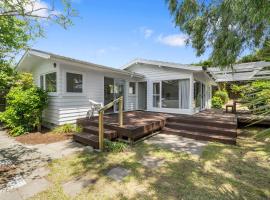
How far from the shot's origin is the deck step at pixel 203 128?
572cm

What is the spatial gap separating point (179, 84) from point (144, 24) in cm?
435

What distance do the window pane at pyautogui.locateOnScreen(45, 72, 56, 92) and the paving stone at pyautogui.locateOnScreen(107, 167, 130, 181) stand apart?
5.20 m

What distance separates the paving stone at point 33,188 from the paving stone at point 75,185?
14.2 inches

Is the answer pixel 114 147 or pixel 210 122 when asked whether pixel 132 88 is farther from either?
pixel 114 147

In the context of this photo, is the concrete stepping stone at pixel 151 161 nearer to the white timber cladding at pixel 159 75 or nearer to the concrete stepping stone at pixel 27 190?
the concrete stepping stone at pixel 27 190

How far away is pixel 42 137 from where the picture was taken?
6070 millimetres

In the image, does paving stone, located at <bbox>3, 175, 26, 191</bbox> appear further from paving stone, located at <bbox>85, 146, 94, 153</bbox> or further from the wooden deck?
the wooden deck

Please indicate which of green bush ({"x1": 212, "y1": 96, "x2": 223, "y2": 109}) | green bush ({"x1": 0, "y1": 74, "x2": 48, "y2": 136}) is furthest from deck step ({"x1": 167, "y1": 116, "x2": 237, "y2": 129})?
green bush ({"x1": 212, "y1": 96, "x2": 223, "y2": 109})

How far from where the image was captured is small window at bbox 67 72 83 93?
23.4ft

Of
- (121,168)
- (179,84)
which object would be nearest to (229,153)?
(121,168)

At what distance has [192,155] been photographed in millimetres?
4414

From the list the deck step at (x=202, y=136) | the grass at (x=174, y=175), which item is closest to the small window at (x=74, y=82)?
the grass at (x=174, y=175)

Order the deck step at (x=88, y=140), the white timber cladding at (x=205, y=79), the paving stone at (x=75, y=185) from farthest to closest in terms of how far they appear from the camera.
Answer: the white timber cladding at (x=205, y=79)
the deck step at (x=88, y=140)
the paving stone at (x=75, y=185)

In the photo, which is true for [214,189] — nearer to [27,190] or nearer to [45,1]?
[27,190]
